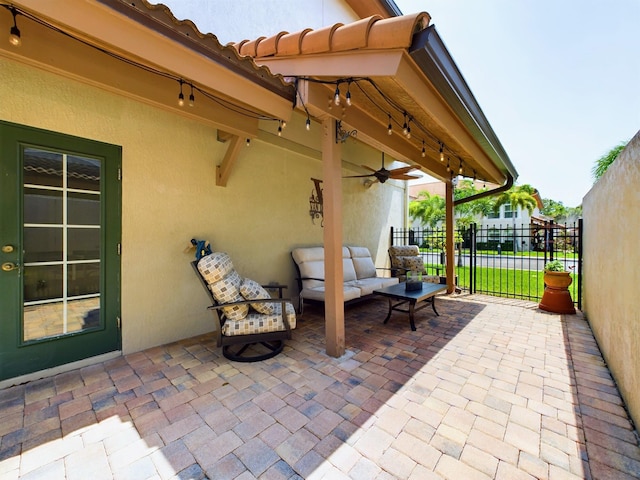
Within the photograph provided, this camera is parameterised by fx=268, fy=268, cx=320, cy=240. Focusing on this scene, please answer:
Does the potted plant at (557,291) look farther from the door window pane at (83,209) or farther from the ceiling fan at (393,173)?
the door window pane at (83,209)

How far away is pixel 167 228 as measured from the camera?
3367mm

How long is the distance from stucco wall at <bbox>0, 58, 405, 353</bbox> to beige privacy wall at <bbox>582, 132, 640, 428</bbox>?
160 inches

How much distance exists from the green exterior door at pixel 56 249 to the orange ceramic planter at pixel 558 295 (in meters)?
6.53

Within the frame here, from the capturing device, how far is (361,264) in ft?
19.3

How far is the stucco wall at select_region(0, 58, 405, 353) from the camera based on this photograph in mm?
2678

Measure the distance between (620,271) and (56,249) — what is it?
211 inches

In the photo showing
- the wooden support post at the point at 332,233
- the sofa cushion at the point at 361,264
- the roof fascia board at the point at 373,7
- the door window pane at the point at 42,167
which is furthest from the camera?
the roof fascia board at the point at 373,7

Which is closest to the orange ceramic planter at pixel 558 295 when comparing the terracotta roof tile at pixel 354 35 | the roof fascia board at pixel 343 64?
the roof fascia board at pixel 343 64

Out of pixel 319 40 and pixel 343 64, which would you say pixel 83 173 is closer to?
pixel 319 40

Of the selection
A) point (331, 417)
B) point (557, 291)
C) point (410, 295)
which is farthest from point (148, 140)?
point (557, 291)

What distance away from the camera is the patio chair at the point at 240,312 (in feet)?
9.24

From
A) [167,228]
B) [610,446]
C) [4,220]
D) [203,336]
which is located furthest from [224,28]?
[610,446]

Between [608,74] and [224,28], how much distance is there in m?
8.88

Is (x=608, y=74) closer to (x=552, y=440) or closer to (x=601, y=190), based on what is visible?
(x=601, y=190)
